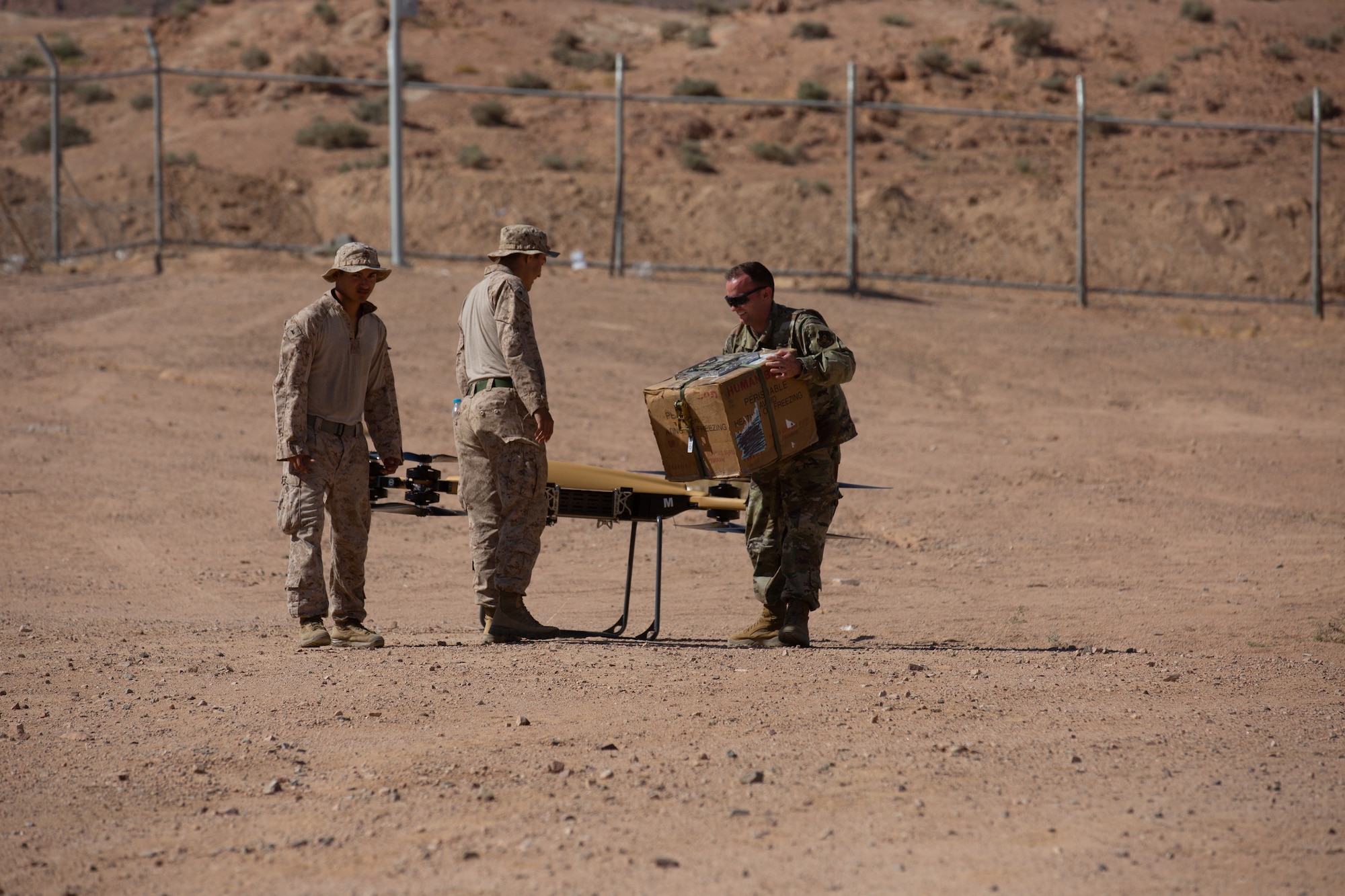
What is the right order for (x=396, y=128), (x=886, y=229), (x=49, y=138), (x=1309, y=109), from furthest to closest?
(x=49, y=138), (x=1309, y=109), (x=886, y=229), (x=396, y=128)

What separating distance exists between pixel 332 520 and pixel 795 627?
7.51 ft

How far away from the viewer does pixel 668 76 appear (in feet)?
137

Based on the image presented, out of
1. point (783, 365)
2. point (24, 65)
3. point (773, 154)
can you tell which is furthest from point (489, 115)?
point (783, 365)

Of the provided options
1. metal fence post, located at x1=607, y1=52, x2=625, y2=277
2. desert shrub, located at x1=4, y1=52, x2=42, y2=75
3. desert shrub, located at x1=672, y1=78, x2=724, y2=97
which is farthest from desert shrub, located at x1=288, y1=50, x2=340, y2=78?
metal fence post, located at x1=607, y1=52, x2=625, y2=277

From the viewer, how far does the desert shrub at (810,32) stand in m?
44.0

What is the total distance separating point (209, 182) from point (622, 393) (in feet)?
64.2

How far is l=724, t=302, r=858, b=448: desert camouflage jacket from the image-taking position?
6.47 metres

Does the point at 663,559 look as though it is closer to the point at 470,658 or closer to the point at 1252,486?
the point at 470,658

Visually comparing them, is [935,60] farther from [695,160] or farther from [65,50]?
[65,50]

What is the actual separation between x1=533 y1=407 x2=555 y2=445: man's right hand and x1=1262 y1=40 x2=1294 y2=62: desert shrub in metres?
41.9

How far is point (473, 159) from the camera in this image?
33.7 m

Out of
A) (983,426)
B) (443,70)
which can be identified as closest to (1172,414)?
(983,426)

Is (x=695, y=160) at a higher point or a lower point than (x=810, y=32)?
lower

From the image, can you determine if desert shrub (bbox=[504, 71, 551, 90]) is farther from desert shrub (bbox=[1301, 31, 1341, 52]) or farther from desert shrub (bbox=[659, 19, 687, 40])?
desert shrub (bbox=[1301, 31, 1341, 52])
